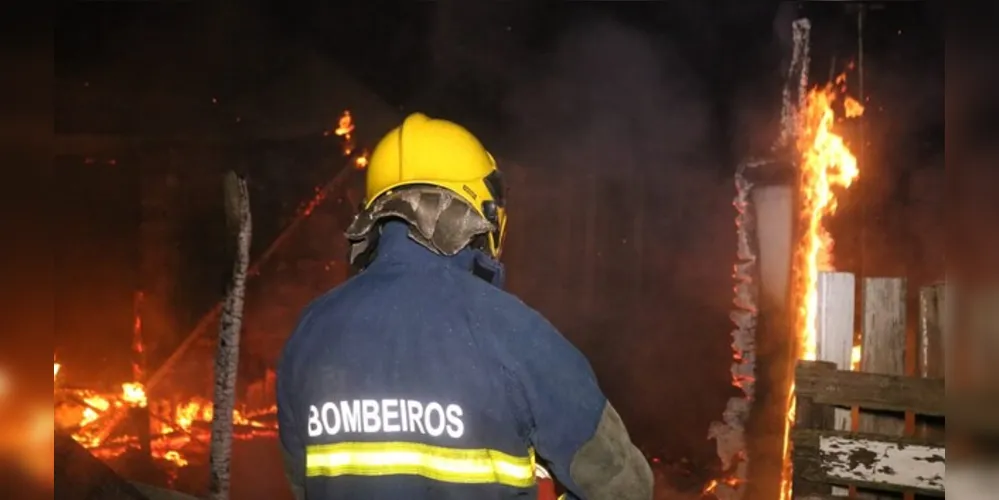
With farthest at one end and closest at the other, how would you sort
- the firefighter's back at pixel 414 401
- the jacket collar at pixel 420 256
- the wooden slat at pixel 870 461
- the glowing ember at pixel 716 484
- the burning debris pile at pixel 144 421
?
the burning debris pile at pixel 144 421
the glowing ember at pixel 716 484
the wooden slat at pixel 870 461
the jacket collar at pixel 420 256
the firefighter's back at pixel 414 401

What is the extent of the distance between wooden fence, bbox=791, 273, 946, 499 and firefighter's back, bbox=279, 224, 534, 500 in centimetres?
226

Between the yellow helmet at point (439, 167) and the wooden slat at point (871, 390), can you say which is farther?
the wooden slat at point (871, 390)

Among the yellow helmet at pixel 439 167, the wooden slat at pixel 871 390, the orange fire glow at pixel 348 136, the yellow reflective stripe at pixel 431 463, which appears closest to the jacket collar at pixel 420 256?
the yellow helmet at pixel 439 167

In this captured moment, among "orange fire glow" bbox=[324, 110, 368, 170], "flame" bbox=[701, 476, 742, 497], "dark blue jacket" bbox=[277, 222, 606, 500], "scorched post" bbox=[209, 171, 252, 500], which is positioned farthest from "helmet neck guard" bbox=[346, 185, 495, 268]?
"flame" bbox=[701, 476, 742, 497]

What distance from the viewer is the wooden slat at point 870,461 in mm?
3736

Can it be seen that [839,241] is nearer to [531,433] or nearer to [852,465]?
[852,465]

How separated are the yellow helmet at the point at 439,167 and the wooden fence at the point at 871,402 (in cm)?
223

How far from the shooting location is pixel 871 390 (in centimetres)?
389

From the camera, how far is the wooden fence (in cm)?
379

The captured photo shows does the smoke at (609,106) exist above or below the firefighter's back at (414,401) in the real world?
above

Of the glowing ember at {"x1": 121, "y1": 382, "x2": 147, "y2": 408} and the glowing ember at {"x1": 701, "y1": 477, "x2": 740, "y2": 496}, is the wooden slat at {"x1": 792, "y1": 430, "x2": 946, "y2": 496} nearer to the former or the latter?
the glowing ember at {"x1": 701, "y1": 477, "x2": 740, "y2": 496}

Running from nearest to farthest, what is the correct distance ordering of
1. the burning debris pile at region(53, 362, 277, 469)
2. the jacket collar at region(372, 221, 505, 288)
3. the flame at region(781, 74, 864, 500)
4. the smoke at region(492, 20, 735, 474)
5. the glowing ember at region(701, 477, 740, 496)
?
the jacket collar at region(372, 221, 505, 288)
the flame at region(781, 74, 864, 500)
the glowing ember at region(701, 477, 740, 496)
the smoke at region(492, 20, 735, 474)
the burning debris pile at region(53, 362, 277, 469)

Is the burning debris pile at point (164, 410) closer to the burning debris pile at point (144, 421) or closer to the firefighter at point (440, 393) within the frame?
the burning debris pile at point (144, 421)

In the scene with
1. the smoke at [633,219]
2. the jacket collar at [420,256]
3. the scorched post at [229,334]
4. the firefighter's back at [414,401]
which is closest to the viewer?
the firefighter's back at [414,401]
